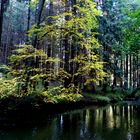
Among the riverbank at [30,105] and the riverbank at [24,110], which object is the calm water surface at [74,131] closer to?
the riverbank at [24,110]

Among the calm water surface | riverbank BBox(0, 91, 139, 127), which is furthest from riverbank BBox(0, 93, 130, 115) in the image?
the calm water surface

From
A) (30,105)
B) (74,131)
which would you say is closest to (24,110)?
(30,105)

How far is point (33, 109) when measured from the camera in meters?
15.3

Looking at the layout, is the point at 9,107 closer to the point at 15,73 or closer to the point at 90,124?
the point at 15,73

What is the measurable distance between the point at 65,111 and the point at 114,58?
868 inches

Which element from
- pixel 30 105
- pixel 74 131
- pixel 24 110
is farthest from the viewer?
pixel 30 105

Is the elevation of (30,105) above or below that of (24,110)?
above

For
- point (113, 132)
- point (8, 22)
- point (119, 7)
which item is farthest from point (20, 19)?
point (113, 132)

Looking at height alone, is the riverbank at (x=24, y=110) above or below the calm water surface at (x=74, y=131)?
above

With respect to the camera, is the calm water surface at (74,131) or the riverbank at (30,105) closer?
the calm water surface at (74,131)

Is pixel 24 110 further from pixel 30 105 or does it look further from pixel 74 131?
pixel 74 131

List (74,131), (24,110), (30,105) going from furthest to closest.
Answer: (30,105) < (24,110) < (74,131)

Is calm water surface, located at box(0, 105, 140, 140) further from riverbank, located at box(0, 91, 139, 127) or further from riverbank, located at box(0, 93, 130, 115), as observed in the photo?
riverbank, located at box(0, 93, 130, 115)

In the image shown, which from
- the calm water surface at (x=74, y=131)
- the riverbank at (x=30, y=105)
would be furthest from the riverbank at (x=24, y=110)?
the calm water surface at (x=74, y=131)
